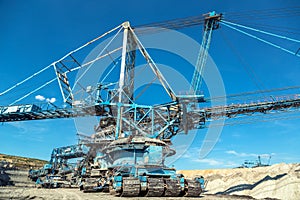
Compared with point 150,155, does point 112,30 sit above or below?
above

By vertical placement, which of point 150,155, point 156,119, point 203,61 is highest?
point 203,61

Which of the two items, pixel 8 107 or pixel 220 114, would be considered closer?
pixel 220 114

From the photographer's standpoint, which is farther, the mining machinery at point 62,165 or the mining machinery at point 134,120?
the mining machinery at point 62,165

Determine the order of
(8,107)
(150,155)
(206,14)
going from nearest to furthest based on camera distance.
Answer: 1. (150,155)
2. (206,14)
3. (8,107)

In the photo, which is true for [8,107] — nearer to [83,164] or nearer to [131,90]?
[83,164]

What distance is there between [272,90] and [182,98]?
9404 millimetres

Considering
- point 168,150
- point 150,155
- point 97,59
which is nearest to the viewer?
point 150,155

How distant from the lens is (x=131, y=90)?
25.0 meters

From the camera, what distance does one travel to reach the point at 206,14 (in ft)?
81.5

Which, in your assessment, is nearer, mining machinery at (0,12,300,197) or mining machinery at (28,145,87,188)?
mining machinery at (0,12,300,197)

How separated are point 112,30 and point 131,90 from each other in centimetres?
740

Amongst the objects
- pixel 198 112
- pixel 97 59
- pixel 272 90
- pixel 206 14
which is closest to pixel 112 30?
pixel 97 59

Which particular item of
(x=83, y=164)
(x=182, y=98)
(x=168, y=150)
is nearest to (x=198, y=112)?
(x=182, y=98)

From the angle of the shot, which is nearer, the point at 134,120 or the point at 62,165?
the point at 134,120
